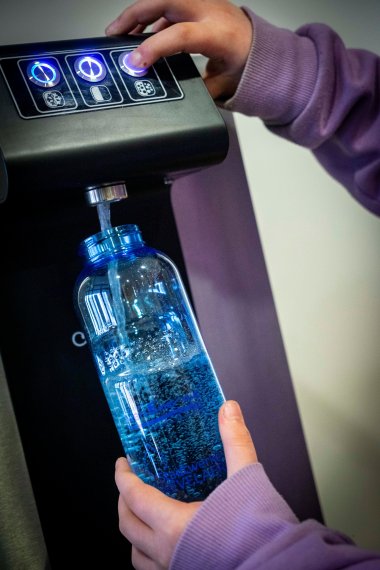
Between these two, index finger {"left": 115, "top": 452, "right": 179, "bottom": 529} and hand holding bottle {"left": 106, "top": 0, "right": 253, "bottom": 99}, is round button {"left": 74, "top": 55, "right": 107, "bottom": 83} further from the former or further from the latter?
index finger {"left": 115, "top": 452, "right": 179, "bottom": 529}

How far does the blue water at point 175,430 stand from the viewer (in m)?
0.61

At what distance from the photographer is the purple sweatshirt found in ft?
1.60

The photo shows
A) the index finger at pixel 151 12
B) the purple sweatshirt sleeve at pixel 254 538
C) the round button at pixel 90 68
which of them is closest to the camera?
the purple sweatshirt sleeve at pixel 254 538

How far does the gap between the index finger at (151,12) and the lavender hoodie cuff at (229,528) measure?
539 millimetres

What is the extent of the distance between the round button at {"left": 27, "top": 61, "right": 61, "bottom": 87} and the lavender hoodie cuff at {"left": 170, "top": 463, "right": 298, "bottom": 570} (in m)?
0.42

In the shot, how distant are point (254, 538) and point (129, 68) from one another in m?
0.47

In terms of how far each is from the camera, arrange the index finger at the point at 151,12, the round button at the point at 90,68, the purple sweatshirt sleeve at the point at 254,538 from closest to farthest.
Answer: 1. the purple sweatshirt sleeve at the point at 254,538
2. the round button at the point at 90,68
3. the index finger at the point at 151,12

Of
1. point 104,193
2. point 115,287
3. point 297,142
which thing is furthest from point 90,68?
point 297,142

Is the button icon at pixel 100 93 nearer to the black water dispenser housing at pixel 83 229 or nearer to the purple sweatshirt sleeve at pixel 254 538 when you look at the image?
the black water dispenser housing at pixel 83 229

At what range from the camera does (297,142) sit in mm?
828

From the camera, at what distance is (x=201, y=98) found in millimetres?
614

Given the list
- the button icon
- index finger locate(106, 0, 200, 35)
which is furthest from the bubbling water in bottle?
index finger locate(106, 0, 200, 35)

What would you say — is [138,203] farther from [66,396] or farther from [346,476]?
[346,476]

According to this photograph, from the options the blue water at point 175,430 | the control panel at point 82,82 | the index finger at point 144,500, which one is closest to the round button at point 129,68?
the control panel at point 82,82
